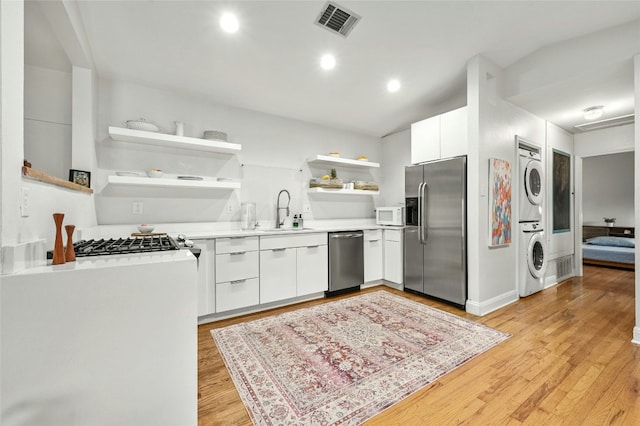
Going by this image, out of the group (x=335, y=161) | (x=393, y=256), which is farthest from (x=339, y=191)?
(x=393, y=256)

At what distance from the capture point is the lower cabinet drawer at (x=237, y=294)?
2773mm

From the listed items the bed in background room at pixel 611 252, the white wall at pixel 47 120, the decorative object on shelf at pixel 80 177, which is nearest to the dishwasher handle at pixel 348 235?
the decorative object on shelf at pixel 80 177

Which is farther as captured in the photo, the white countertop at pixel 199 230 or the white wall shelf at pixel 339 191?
the white wall shelf at pixel 339 191

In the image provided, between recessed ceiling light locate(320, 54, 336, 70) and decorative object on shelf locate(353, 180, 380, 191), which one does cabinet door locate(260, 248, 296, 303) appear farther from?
recessed ceiling light locate(320, 54, 336, 70)

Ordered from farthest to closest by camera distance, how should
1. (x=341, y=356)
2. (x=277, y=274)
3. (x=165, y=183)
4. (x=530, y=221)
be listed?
(x=530, y=221) < (x=277, y=274) < (x=165, y=183) < (x=341, y=356)

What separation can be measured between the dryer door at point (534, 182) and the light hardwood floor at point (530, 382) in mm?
1479

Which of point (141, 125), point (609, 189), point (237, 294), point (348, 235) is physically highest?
point (141, 125)

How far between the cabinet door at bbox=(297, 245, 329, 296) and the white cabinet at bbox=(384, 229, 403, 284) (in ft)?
3.33

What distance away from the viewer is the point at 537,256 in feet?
12.2

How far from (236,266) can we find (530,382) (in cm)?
254

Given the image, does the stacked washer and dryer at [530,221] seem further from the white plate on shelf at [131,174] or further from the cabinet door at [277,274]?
the white plate on shelf at [131,174]

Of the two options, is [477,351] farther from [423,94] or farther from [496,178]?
[423,94]

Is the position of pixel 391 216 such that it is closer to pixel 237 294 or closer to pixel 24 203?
pixel 237 294

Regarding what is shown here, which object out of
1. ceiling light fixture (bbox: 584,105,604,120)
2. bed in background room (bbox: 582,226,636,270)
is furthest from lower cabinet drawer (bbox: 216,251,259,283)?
bed in background room (bbox: 582,226,636,270)
